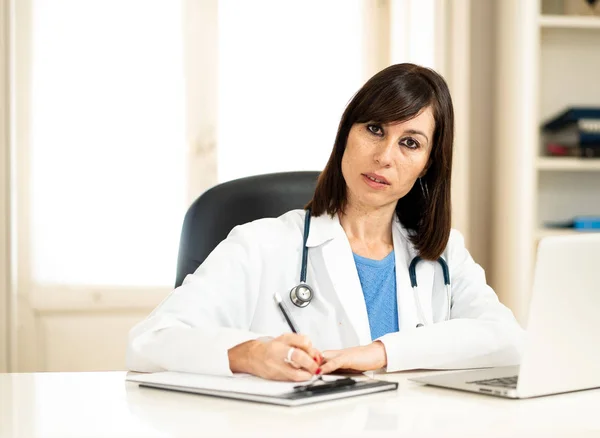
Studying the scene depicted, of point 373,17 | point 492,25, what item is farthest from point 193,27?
point 492,25

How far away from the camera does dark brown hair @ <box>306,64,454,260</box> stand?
1.80m

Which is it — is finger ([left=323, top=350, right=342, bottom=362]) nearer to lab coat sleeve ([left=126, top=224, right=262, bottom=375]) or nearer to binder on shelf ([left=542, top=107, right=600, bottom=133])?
lab coat sleeve ([left=126, top=224, right=262, bottom=375])

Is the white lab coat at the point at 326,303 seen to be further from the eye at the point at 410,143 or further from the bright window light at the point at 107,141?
the bright window light at the point at 107,141

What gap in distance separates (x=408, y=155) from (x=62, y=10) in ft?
5.89

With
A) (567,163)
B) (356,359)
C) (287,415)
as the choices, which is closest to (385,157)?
(356,359)

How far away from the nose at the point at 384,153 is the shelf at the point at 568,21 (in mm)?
1420

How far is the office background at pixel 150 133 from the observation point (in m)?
3.06

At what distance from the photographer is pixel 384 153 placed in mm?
1781

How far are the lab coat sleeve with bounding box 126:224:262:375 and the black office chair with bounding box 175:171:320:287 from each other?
144 millimetres

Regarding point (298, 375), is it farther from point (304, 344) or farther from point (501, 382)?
point (501, 382)

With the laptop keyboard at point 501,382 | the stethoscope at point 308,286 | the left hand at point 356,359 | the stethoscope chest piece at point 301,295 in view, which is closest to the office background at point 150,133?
the stethoscope at point 308,286

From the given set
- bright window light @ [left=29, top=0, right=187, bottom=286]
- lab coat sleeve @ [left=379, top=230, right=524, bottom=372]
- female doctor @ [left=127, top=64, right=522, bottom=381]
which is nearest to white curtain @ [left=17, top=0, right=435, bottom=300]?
bright window light @ [left=29, top=0, right=187, bottom=286]

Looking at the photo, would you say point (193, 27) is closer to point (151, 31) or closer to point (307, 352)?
point (151, 31)

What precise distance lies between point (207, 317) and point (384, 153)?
511 mm
